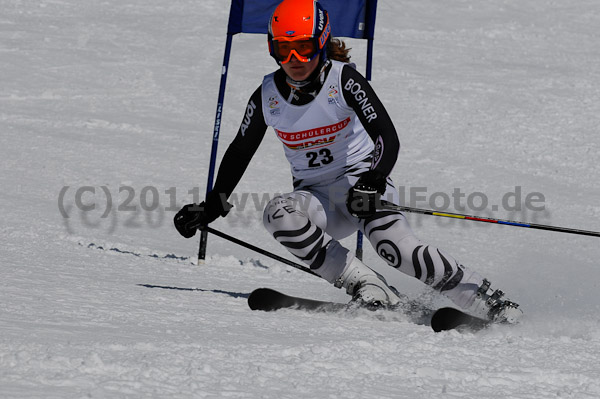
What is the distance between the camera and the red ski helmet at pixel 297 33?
165 inches

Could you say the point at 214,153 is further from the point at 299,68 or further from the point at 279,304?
the point at 279,304

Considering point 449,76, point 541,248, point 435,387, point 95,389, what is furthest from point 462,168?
point 95,389

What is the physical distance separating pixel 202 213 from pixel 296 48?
3.66 ft

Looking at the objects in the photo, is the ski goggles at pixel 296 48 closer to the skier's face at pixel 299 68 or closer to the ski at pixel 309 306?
the skier's face at pixel 299 68

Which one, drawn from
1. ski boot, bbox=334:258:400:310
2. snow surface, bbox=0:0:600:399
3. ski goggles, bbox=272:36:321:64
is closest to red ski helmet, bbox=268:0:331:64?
ski goggles, bbox=272:36:321:64

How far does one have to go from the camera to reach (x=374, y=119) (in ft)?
13.7

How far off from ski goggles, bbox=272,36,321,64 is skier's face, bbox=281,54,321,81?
2 centimetres

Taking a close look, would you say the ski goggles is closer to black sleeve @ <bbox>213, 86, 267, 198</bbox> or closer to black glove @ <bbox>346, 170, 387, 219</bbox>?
black sleeve @ <bbox>213, 86, 267, 198</bbox>

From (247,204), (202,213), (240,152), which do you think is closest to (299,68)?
(240,152)

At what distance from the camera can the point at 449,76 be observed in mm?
13633

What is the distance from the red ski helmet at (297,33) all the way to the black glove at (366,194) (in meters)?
0.73

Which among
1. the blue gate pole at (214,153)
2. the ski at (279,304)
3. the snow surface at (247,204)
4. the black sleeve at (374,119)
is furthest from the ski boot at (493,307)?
the blue gate pole at (214,153)

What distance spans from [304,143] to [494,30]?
13318mm

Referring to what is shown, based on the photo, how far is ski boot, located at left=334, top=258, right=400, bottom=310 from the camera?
159 inches
